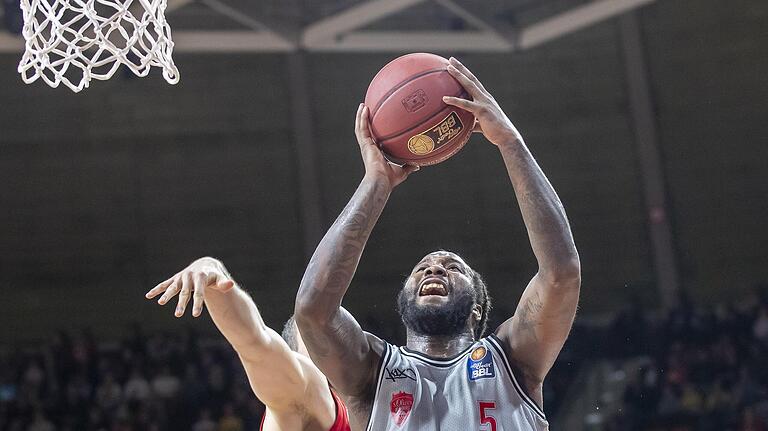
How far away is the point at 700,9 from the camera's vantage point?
12.1 metres

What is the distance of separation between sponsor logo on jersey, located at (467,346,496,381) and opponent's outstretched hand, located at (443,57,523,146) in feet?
1.89

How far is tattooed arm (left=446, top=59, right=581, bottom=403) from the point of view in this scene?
2662mm

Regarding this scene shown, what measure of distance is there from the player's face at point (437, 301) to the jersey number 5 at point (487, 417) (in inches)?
11.9

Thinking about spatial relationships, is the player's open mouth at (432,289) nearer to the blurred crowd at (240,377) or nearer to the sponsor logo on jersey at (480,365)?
the sponsor logo on jersey at (480,365)

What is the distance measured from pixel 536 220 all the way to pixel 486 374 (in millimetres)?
445

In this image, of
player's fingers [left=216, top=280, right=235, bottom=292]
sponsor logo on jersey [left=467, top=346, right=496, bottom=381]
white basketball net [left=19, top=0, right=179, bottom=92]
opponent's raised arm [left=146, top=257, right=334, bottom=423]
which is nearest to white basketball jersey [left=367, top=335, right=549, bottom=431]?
sponsor logo on jersey [left=467, top=346, right=496, bottom=381]

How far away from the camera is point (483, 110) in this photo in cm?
282

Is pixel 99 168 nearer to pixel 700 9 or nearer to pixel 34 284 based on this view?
pixel 34 284

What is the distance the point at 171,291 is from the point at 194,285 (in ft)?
0.29

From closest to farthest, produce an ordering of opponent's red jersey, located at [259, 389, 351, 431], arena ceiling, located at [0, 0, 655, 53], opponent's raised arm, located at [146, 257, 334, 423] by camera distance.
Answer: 1. opponent's raised arm, located at [146, 257, 334, 423]
2. opponent's red jersey, located at [259, 389, 351, 431]
3. arena ceiling, located at [0, 0, 655, 53]

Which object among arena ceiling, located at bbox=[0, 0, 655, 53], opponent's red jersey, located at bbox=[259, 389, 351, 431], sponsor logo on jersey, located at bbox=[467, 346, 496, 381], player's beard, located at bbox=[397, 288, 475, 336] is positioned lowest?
opponent's red jersey, located at bbox=[259, 389, 351, 431]

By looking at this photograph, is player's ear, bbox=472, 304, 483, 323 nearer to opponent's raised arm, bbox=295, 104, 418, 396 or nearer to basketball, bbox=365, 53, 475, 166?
opponent's raised arm, bbox=295, 104, 418, 396

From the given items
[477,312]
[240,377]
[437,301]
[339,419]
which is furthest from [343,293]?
[240,377]

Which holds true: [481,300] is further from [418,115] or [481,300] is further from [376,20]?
[376,20]
